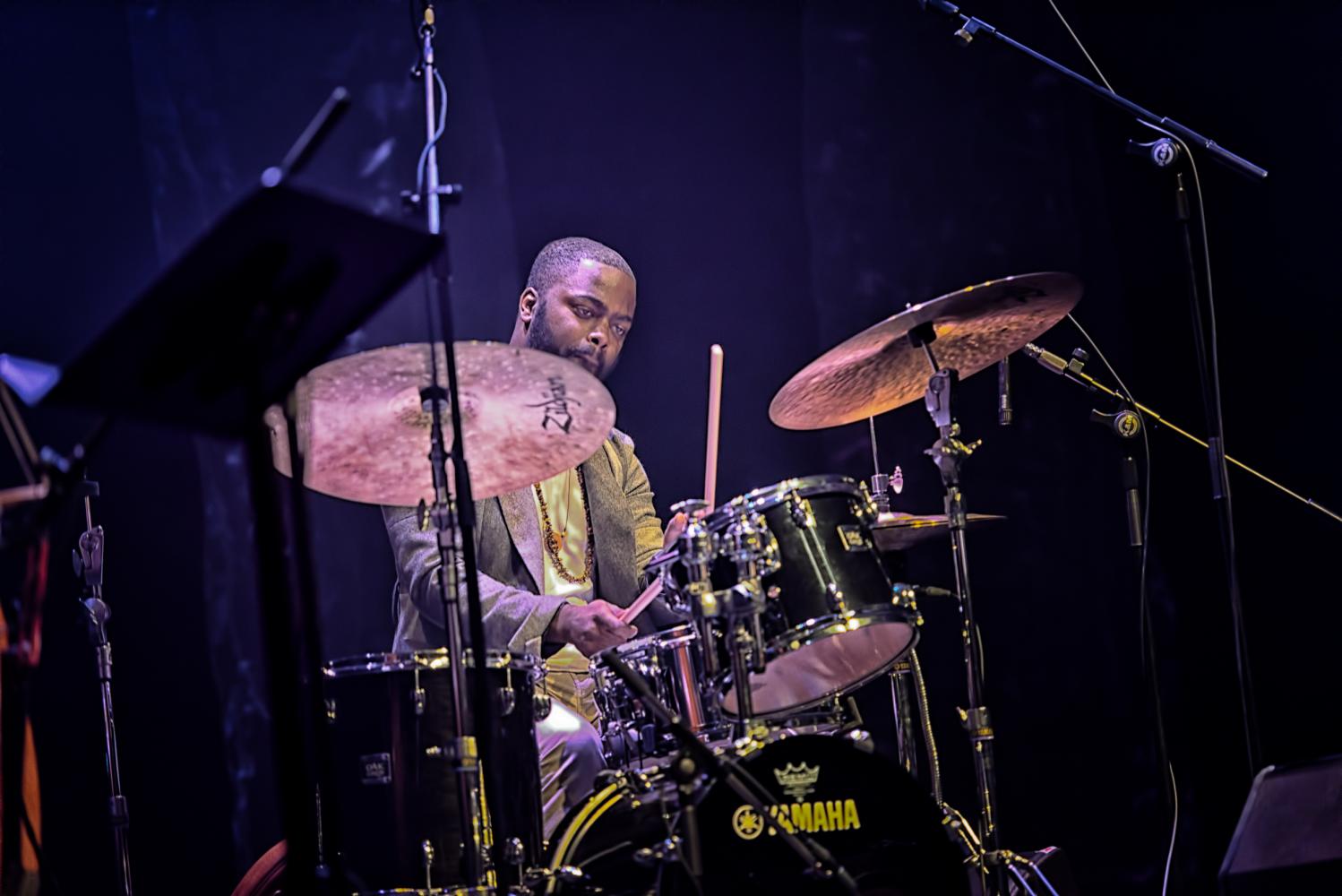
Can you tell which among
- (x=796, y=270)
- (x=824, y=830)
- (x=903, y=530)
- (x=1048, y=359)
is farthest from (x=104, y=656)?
(x=1048, y=359)

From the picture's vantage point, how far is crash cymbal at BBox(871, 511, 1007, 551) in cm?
315

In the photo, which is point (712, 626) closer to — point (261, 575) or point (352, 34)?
point (261, 575)

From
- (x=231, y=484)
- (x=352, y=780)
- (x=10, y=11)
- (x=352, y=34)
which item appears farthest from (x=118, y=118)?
(x=352, y=780)

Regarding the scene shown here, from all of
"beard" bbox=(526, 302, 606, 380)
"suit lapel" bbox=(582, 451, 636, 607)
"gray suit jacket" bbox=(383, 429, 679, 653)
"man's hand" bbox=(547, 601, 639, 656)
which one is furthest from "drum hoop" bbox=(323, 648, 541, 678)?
"beard" bbox=(526, 302, 606, 380)

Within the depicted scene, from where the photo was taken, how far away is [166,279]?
1.72m

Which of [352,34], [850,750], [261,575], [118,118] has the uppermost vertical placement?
[352,34]

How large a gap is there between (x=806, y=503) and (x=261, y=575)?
4.36ft

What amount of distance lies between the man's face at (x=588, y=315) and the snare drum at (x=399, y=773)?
148 cm

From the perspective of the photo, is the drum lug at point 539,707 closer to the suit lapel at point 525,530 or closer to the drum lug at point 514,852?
the drum lug at point 514,852

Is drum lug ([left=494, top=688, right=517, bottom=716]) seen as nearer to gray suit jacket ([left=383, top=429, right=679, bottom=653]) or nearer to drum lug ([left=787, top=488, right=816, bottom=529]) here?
gray suit jacket ([left=383, top=429, right=679, bottom=653])

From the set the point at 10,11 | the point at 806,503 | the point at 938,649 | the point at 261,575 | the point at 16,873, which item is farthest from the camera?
the point at 938,649

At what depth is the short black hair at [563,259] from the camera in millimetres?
4219

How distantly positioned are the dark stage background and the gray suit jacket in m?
0.31

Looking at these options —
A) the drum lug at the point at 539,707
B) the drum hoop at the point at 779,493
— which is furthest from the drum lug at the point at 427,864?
the drum hoop at the point at 779,493
